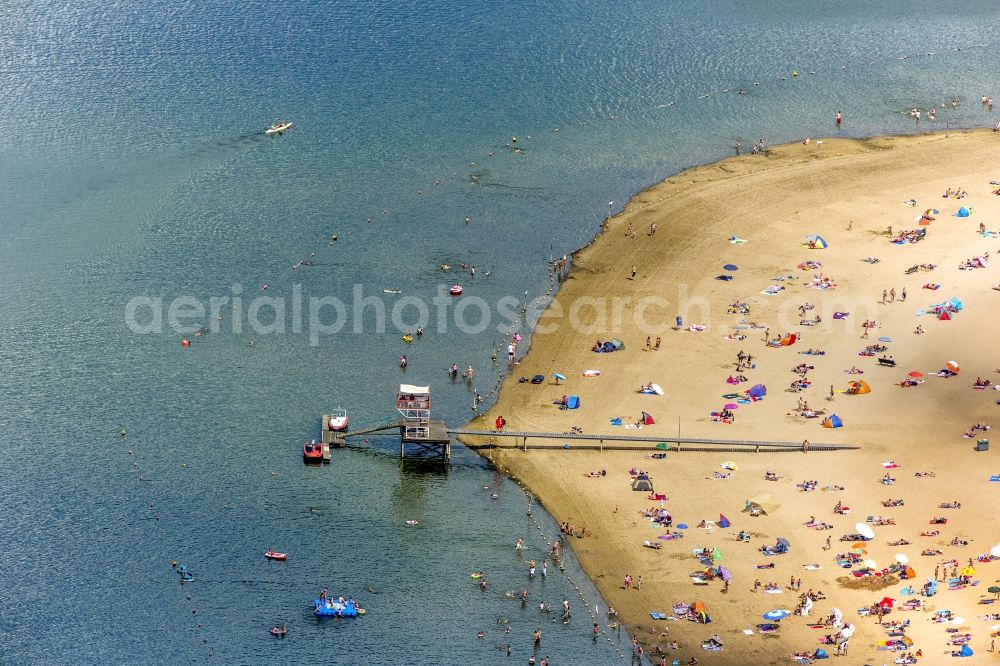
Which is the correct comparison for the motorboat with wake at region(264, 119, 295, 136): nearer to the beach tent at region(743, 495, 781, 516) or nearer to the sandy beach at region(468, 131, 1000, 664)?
the sandy beach at region(468, 131, 1000, 664)

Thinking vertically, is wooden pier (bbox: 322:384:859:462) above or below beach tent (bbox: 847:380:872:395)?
below

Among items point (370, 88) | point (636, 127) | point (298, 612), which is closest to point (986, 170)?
point (636, 127)

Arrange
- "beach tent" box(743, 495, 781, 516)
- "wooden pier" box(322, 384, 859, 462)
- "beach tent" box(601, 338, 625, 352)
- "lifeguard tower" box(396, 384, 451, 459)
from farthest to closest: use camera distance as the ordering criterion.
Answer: "beach tent" box(601, 338, 625, 352) < "lifeguard tower" box(396, 384, 451, 459) < "wooden pier" box(322, 384, 859, 462) < "beach tent" box(743, 495, 781, 516)

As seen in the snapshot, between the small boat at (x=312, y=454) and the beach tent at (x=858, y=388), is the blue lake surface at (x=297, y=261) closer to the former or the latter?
the small boat at (x=312, y=454)

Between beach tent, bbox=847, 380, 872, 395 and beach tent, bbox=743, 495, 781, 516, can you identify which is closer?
beach tent, bbox=743, 495, 781, 516

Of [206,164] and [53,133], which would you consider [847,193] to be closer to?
[206,164]

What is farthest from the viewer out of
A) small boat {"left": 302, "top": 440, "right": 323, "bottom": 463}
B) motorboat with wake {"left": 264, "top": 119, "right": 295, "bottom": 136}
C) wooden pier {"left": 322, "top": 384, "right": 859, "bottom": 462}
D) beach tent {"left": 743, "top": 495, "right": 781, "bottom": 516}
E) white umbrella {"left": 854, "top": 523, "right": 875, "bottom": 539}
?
motorboat with wake {"left": 264, "top": 119, "right": 295, "bottom": 136}

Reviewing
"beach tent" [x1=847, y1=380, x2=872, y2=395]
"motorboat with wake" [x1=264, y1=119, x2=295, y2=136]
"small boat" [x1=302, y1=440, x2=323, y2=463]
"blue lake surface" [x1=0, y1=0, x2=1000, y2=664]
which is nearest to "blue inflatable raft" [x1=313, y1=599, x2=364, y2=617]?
"blue lake surface" [x1=0, y1=0, x2=1000, y2=664]
